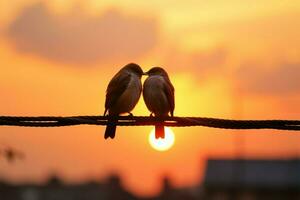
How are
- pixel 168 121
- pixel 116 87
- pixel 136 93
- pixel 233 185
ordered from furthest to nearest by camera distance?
pixel 233 185, pixel 116 87, pixel 136 93, pixel 168 121

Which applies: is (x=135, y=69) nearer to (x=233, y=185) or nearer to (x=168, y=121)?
(x=168, y=121)

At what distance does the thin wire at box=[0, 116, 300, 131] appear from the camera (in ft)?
29.6

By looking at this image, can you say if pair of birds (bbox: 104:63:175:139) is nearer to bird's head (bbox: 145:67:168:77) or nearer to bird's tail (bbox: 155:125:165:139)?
bird's head (bbox: 145:67:168:77)

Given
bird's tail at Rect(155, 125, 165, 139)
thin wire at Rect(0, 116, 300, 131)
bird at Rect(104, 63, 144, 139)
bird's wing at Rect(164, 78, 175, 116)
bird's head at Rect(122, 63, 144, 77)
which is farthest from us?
bird's head at Rect(122, 63, 144, 77)

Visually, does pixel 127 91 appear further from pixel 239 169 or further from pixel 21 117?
pixel 239 169

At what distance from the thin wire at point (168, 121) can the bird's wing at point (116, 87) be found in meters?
3.35

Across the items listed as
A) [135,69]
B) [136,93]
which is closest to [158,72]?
[135,69]

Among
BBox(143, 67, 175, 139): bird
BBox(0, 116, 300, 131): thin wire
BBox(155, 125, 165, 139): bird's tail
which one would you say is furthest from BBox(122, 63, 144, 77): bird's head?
BBox(0, 116, 300, 131): thin wire

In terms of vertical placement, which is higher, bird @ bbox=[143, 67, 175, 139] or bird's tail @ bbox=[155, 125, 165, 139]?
bird @ bbox=[143, 67, 175, 139]

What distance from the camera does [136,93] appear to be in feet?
42.2

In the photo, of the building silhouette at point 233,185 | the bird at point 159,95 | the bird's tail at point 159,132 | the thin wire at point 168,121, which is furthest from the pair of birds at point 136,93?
the building silhouette at point 233,185

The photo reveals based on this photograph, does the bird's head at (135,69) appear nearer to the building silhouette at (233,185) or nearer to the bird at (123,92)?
the bird at (123,92)

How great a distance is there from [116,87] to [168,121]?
3.62 metres

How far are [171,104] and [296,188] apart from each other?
226ft
